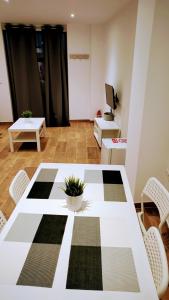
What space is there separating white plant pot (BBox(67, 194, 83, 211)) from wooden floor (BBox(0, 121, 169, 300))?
1332 millimetres

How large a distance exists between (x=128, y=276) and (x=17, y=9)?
14.1 ft

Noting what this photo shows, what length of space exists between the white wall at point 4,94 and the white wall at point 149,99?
14.1 ft

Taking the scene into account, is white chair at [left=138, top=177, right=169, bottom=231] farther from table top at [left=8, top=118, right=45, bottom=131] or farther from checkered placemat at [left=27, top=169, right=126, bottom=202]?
table top at [left=8, top=118, right=45, bottom=131]

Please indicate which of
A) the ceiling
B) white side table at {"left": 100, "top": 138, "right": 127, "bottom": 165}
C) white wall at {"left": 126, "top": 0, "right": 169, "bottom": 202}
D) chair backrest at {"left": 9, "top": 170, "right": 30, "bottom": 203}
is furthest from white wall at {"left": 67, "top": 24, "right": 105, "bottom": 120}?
chair backrest at {"left": 9, "top": 170, "right": 30, "bottom": 203}

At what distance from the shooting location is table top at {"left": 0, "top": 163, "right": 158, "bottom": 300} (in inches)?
36.4

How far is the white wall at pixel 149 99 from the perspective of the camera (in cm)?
187

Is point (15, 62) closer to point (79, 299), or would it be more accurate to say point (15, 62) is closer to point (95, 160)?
point (95, 160)

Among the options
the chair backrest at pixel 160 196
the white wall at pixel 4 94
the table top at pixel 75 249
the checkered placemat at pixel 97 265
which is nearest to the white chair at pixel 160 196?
the chair backrest at pixel 160 196

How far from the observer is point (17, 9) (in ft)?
12.1

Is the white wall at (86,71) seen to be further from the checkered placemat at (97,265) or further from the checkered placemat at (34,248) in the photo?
the checkered placemat at (97,265)

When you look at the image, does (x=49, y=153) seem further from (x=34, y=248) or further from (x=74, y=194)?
(x=34, y=248)

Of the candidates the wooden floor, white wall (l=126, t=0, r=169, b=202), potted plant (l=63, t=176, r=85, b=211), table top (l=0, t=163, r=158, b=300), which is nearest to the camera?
table top (l=0, t=163, r=158, b=300)

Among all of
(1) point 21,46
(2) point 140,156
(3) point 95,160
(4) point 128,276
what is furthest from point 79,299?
(1) point 21,46

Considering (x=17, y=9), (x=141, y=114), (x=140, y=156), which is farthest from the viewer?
(x=17, y=9)
